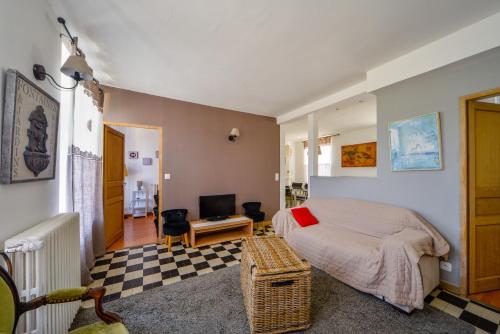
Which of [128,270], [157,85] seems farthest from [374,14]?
[128,270]

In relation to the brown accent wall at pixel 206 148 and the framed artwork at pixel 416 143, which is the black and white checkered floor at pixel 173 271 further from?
the framed artwork at pixel 416 143

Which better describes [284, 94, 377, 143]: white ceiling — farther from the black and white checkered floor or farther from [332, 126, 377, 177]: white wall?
the black and white checkered floor

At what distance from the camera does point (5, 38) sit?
108cm

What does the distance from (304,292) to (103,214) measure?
2979 mm

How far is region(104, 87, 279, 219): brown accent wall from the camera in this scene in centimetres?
328

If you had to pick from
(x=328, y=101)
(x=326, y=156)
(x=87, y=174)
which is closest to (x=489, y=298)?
(x=328, y=101)

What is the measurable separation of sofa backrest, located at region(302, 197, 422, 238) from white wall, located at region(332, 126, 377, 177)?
3552 mm

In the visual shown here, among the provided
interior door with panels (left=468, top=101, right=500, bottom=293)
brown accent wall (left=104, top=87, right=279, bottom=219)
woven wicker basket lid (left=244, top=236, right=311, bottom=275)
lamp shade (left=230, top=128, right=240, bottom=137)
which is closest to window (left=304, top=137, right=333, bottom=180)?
brown accent wall (left=104, top=87, right=279, bottom=219)

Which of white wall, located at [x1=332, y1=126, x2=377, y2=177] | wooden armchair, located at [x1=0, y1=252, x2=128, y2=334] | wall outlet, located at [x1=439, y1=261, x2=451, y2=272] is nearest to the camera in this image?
wooden armchair, located at [x1=0, y1=252, x2=128, y2=334]

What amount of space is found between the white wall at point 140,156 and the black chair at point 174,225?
8.47 ft

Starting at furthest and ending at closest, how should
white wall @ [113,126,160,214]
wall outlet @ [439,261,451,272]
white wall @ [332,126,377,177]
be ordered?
1. white wall @ [332,126,377,177]
2. white wall @ [113,126,160,214]
3. wall outlet @ [439,261,451,272]

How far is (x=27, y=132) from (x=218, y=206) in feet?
9.38

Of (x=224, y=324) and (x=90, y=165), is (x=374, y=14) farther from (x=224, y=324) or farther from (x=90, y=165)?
(x=90, y=165)

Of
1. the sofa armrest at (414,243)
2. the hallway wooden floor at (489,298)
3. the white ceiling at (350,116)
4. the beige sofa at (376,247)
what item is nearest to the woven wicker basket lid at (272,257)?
the beige sofa at (376,247)
